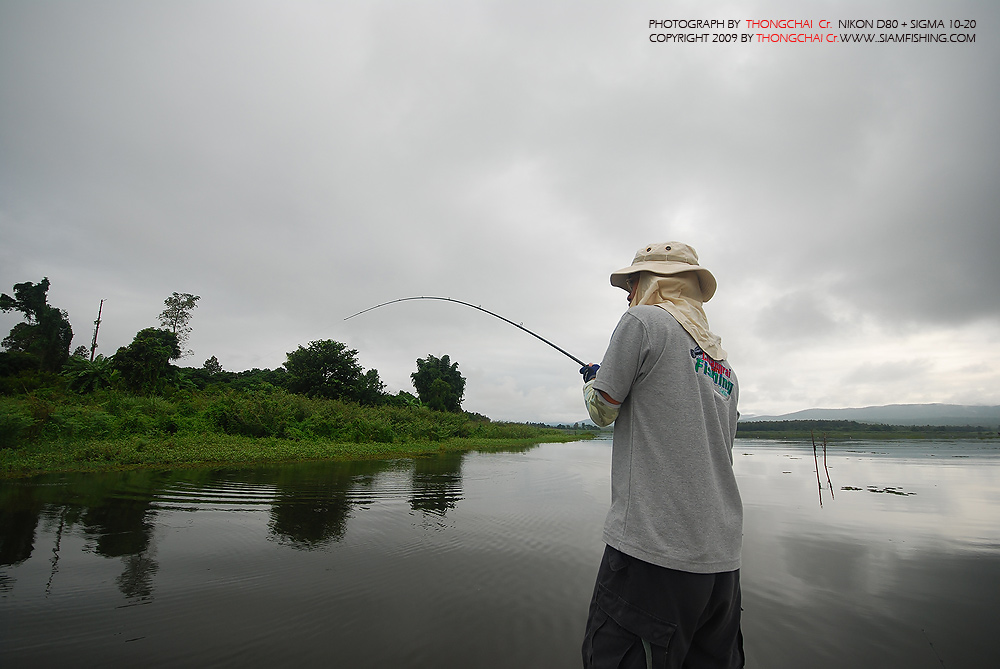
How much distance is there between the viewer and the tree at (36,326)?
92.1 feet

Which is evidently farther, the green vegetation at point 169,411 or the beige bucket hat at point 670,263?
the green vegetation at point 169,411

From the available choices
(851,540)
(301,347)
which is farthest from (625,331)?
(301,347)

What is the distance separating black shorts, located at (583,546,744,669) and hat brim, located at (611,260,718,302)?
1.11 metres

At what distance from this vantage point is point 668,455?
1.57 meters

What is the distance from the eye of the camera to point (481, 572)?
4.28 meters

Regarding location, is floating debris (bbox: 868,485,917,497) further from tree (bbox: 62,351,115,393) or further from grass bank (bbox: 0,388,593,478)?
tree (bbox: 62,351,115,393)

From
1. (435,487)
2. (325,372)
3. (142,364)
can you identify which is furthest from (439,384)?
(435,487)

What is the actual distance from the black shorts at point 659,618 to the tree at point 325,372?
1010 inches

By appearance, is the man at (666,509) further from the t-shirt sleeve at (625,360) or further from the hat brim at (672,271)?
the hat brim at (672,271)

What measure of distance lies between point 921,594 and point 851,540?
87.6 inches

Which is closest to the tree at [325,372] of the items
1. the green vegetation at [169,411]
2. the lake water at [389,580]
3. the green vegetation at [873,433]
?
the green vegetation at [169,411]

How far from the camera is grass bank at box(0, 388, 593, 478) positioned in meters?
8.78

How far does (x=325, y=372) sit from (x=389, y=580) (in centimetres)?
2461

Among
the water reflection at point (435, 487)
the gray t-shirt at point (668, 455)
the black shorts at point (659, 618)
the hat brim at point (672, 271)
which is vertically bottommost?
the water reflection at point (435, 487)
